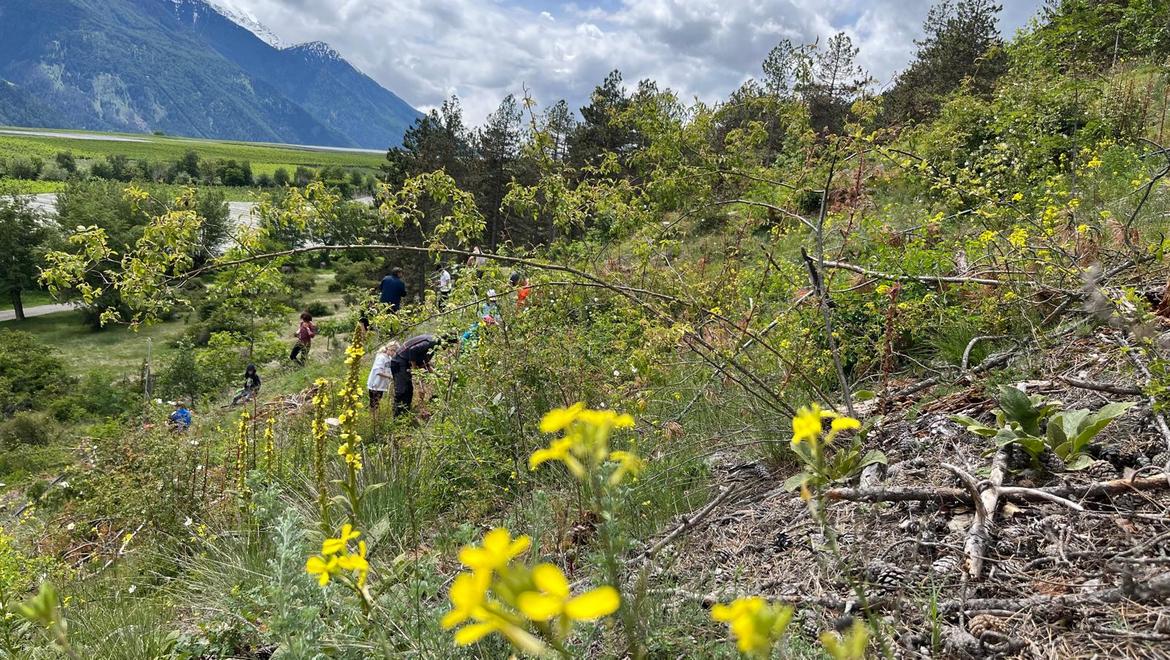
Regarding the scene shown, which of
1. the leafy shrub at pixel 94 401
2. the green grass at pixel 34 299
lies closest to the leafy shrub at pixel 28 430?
the leafy shrub at pixel 94 401

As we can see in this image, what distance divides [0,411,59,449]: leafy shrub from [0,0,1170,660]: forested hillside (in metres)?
12.4

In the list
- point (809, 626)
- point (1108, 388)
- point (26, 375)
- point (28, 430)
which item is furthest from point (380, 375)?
point (26, 375)

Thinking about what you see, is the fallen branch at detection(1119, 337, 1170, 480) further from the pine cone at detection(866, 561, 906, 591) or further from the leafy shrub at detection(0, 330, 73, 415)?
the leafy shrub at detection(0, 330, 73, 415)

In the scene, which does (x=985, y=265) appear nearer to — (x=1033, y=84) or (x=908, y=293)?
(x=908, y=293)

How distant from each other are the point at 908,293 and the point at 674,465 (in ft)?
6.59

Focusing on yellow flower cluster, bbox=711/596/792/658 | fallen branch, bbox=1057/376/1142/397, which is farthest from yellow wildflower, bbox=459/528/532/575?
fallen branch, bbox=1057/376/1142/397

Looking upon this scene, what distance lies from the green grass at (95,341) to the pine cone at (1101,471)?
28.8m

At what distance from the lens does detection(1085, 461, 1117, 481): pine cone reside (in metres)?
1.71

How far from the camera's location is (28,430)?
615 inches

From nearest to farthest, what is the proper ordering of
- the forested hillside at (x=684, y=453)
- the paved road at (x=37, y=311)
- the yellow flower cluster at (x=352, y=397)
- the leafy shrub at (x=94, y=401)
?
the forested hillside at (x=684, y=453), the yellow flower cluster at (x=352, y=397), the leafy shrub at (x=94, y=401), the paved road at (x=37, y=311)

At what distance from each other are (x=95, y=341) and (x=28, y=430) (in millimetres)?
19503

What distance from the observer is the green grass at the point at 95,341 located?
26.2 m

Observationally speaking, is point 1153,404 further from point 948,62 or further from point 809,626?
point 948,62

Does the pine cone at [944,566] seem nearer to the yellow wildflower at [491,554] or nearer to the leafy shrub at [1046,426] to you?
the leafy shrub at [1046,426]
